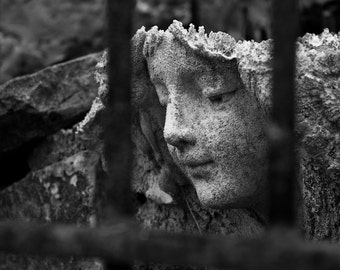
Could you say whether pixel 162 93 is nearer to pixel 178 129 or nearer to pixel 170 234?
pixel 178 129

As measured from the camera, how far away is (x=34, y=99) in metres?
4.49

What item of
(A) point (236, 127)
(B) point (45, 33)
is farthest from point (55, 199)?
(B) point (45, 33)

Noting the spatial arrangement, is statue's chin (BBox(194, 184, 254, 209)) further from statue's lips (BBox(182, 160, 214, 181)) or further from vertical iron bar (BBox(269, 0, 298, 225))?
vertical iron bar (BBox(269, 0, 298, 225))

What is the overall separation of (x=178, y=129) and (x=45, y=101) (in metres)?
1.59

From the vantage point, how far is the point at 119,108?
2.04 meters

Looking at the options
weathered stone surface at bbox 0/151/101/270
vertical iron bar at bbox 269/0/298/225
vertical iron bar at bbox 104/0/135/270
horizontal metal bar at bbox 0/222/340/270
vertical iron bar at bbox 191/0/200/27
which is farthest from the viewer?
vertical iron bar at bbox 191/0/200/27

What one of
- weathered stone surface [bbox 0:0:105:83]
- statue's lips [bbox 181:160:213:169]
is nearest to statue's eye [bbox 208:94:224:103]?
statue's lips [bbox 181:160:213:169]

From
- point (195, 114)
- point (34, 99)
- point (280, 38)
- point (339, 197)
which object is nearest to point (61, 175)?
point (34, 99)

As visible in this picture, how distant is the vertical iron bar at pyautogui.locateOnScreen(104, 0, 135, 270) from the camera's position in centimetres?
203

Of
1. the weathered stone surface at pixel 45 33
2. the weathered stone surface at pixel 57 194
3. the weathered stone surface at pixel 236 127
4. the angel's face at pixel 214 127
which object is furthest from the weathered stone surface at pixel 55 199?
the weathered stone surface at pixel 45 33

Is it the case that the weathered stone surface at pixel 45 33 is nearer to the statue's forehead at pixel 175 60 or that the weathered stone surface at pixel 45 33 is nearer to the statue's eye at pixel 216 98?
the statue's forehead at pixel 175 60

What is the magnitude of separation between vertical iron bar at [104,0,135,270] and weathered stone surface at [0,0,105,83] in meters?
4.21

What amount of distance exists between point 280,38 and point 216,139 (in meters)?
1.22

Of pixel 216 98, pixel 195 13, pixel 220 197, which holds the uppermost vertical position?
pixel 195 13
